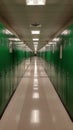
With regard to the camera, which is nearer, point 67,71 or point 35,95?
point 67,71

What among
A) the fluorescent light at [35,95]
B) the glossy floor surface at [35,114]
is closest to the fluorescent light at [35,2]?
the glossy floor surface at [35,114]

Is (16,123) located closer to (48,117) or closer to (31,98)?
(48,117)

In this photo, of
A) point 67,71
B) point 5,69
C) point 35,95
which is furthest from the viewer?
point 35,95

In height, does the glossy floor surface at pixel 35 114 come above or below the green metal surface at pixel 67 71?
below

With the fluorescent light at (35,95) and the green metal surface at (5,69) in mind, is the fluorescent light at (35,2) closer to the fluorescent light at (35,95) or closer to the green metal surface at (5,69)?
the green metal surface at (5,69)

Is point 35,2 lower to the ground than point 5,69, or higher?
higher

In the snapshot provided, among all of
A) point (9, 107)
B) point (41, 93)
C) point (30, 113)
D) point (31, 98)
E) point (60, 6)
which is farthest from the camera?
point (41, 93)

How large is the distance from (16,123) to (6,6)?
8.50 ft

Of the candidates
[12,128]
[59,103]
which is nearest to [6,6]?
[12,128]

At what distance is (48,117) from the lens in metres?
5.72

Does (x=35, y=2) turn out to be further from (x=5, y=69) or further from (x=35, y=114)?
(x=35, y=114)

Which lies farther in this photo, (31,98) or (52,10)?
(31,98)

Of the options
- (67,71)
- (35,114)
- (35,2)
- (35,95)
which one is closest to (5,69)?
(35,114)

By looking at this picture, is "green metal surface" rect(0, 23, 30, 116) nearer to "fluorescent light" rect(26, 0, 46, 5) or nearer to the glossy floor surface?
the glossy floor surface
